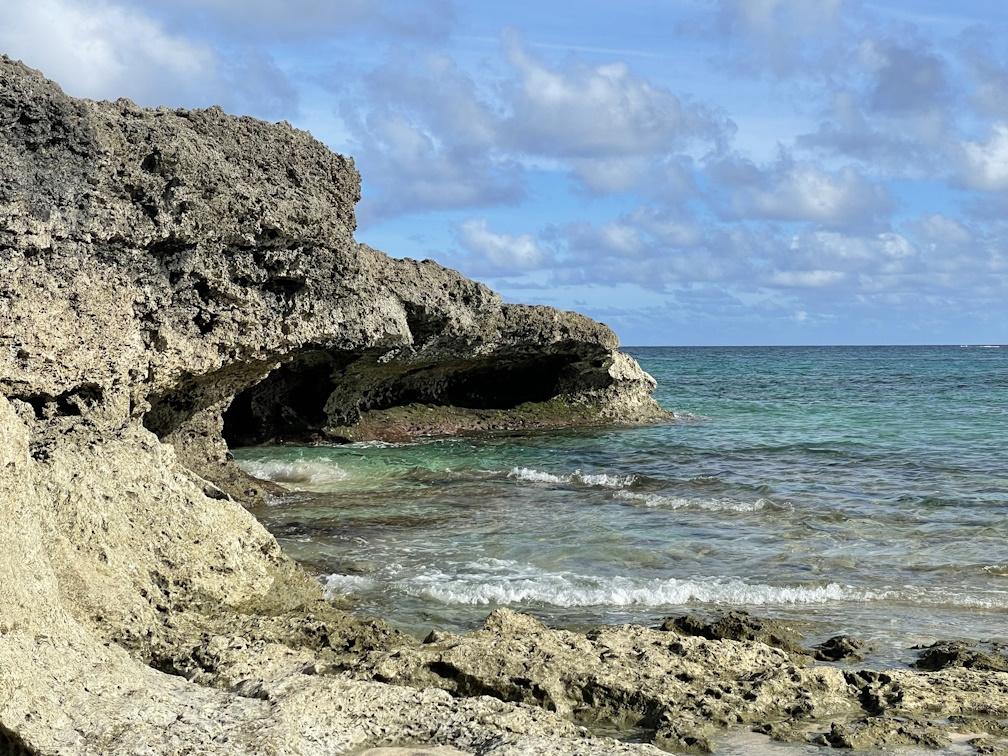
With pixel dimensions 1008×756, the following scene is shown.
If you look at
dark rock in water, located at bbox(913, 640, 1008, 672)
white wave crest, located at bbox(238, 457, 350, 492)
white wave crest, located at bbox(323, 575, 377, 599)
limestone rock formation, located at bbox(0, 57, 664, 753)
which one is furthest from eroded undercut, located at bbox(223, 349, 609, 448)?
dark rock in water, located at bbox(913, 640, 1008, 672)

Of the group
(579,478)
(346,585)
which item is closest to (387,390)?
(579,478)

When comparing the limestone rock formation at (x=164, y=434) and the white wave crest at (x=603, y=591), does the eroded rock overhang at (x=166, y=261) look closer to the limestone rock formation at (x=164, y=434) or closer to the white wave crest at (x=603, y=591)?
the limestone rock formation at (x=164, y=434)

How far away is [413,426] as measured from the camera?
65.1 ft

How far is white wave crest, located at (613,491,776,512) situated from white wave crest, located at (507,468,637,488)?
1.29m

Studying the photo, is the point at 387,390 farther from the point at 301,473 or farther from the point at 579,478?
the point at 579,478

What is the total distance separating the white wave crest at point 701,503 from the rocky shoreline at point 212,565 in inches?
150

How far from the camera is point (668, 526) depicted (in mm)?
9977

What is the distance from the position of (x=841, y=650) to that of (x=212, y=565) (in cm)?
392

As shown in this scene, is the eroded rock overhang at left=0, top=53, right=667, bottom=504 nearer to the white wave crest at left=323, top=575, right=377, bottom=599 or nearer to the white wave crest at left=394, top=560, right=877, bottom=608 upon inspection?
the white wave crest at left=323, top=575, right=377, bottom=599

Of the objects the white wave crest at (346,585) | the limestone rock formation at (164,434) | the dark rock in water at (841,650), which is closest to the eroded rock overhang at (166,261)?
the limestone rock formation at (164,434)

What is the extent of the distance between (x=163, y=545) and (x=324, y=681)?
193 cm

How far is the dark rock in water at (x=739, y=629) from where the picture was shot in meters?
5.83

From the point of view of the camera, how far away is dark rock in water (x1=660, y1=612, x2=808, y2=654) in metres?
5.83

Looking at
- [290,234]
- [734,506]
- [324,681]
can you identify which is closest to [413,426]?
[734,506]
